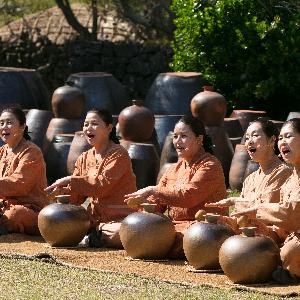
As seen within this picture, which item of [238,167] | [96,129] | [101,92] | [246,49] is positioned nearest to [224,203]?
[96,129]

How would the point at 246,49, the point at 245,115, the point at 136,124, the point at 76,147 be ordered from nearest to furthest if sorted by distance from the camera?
1. the point at 76,147
2. the point at 136,124
3. the point at 245,115
4. the point at 246,49

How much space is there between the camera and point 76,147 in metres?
13.0

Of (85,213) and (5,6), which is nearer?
(85,213)

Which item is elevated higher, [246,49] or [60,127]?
[246,49]

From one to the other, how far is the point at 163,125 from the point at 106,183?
164 inches

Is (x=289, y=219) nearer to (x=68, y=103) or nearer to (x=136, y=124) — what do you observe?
(x=136, y=124)

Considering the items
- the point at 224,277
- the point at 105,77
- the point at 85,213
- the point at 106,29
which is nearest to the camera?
the point at 224,277

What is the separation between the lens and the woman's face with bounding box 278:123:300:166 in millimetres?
8219

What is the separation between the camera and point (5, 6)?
65.7 ft

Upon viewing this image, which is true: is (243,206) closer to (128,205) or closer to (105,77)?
(128,205)

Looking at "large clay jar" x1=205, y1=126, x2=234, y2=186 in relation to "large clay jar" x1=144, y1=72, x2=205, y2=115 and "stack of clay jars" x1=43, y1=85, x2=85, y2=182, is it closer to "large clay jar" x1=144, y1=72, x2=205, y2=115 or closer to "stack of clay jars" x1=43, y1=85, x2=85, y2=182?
"large clay jar" x1=144, y1=72, x2=205, y2=115

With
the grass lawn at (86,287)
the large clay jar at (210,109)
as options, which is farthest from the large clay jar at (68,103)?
the grass lawn at (86,287)

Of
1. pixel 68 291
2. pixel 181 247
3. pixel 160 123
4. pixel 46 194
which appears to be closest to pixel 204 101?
pixel 160 123

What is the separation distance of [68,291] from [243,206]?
4.93 ft
